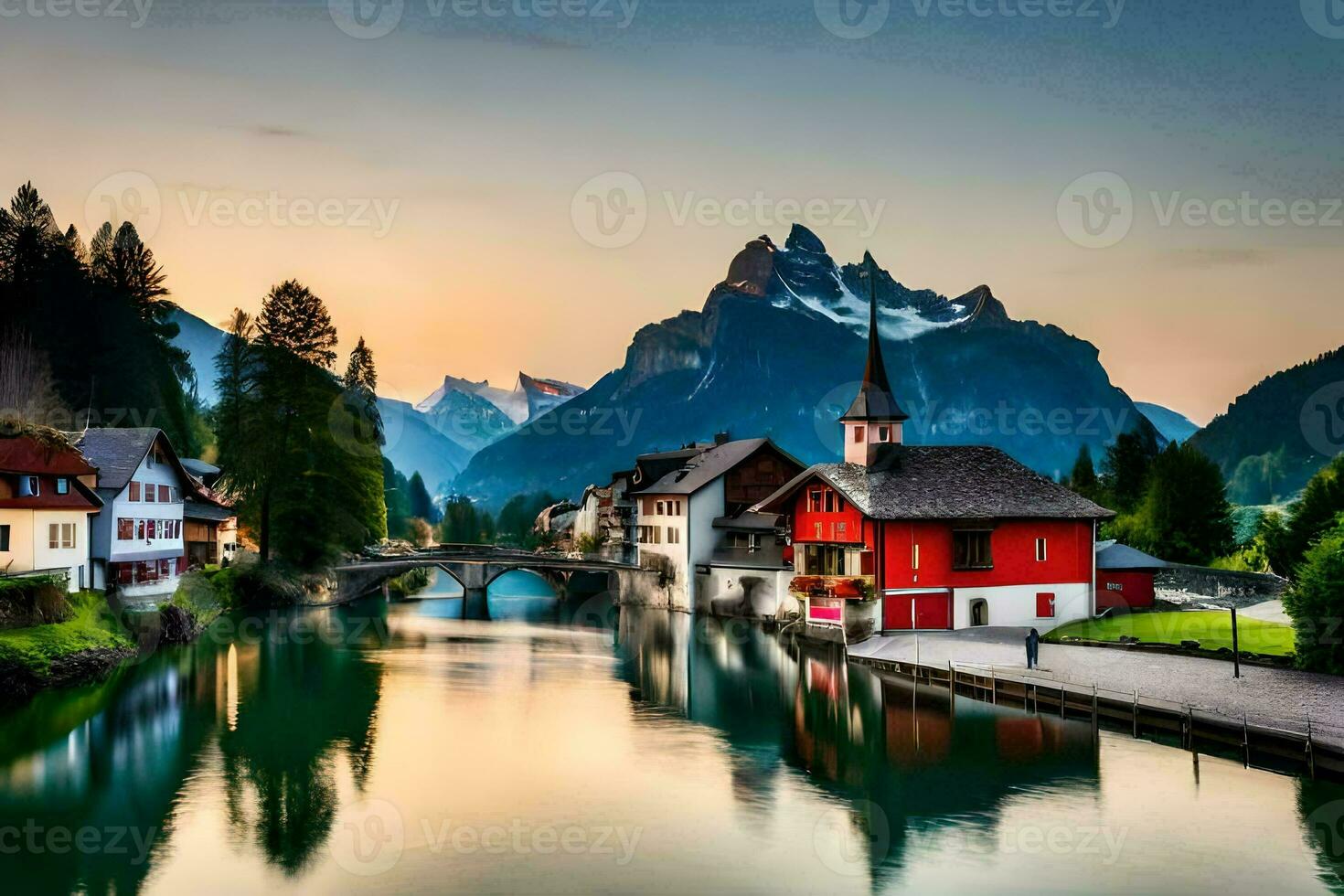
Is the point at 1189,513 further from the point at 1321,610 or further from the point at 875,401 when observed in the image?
the point at 1321,610

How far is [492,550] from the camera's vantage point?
102250mm

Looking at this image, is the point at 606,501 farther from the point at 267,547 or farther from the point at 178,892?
the point at 178,892

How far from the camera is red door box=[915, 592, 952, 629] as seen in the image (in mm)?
57281

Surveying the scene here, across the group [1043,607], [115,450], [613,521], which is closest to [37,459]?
[115,450]

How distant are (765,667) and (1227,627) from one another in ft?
61.5

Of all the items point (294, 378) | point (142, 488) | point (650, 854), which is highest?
point (294, 378)

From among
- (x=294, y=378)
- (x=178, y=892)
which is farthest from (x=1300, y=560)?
(x=294, y=378)

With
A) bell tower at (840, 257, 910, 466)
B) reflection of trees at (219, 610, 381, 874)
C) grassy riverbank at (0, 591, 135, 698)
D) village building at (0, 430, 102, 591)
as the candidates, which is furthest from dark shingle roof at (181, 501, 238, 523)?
bell tower at (840, 257, 910, 466)

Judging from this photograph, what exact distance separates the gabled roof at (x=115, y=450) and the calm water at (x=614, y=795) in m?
13.9

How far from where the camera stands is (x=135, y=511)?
62094mm

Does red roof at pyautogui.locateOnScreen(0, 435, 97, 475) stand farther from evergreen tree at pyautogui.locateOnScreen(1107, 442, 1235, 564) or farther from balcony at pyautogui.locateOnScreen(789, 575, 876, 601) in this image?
evergreen tree at pyautogui.locateOnScreen(1107, 442, 1235, 564)

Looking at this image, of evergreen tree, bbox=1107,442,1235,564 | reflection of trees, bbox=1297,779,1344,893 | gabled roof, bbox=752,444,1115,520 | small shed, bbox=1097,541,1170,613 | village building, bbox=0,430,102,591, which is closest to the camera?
reflection of trees, bbox=1297,779,1344,893

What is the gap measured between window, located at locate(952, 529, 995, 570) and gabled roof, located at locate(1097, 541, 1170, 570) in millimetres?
7333

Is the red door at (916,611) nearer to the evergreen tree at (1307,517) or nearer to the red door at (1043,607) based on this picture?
the red door at (1043,607)
